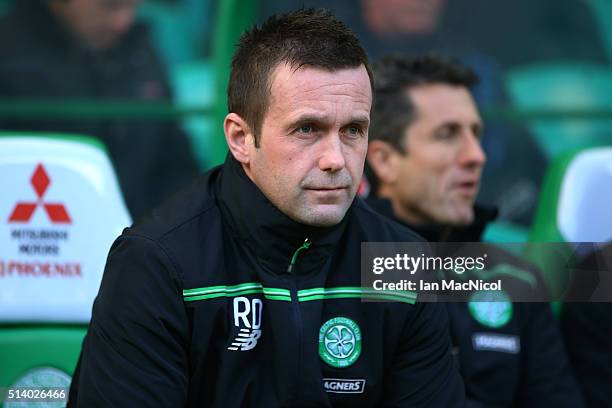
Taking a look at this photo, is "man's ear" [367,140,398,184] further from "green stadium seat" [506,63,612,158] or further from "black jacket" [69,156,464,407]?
"green stadium seat" [506,63,612,158]

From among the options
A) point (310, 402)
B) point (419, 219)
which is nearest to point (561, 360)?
point (419, 219)

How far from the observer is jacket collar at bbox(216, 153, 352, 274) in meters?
2.05

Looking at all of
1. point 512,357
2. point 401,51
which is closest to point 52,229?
point 512,357

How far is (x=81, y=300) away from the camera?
2.52 meters

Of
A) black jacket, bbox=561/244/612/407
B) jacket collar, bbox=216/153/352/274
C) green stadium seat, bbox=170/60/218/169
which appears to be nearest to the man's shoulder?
jacket collar, bbox=216/153/352/274

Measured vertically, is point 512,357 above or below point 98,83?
below

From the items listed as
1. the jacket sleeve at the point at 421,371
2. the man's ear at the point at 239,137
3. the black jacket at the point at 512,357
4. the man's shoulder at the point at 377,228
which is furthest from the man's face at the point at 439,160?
the man's ear at the point at 239,137

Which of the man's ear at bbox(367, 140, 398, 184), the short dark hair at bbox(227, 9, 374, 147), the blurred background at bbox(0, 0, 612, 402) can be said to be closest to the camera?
the short dark hair at bbox(227, 9, 374, 147)

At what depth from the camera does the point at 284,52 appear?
203cm

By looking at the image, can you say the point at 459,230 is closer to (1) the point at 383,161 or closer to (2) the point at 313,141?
(1) the point at 383,161

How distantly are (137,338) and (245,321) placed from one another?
24 cm

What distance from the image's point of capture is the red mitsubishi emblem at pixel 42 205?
2529mm

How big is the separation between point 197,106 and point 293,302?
1.93 meters

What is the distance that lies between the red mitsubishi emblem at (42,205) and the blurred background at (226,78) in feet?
1.97
